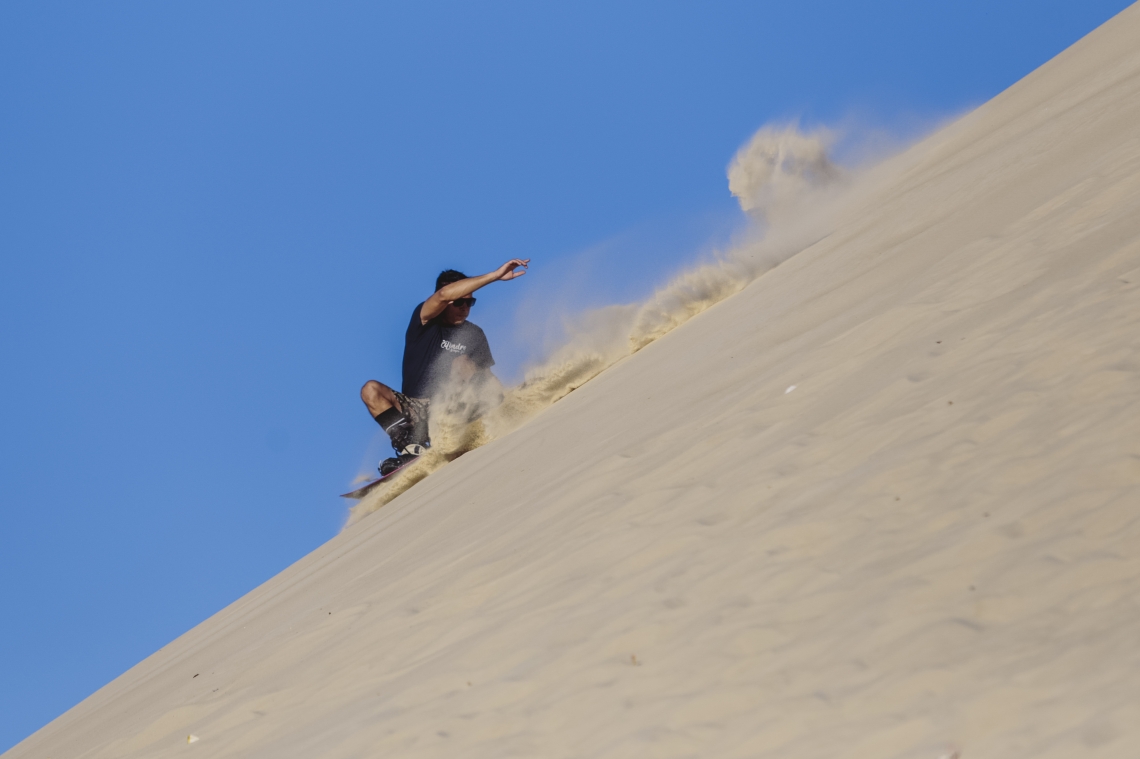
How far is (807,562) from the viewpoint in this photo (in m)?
2.56

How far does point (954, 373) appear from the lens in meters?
3.26

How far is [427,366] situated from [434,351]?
0.12 metres

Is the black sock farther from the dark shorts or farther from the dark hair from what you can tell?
the dark hair

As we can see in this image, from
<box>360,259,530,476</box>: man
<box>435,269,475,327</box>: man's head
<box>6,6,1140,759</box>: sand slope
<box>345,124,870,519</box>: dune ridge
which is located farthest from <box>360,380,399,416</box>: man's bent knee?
<box>6,6,1140,759</box>: sand slope

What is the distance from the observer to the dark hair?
7.22 m

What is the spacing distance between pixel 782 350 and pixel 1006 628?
8.46ft

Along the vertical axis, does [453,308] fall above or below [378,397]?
above

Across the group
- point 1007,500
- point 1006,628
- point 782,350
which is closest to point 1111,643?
point 1006,628

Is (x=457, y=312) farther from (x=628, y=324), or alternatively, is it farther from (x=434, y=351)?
(x=628, y=324)

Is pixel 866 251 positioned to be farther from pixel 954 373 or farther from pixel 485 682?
pixel 485 682

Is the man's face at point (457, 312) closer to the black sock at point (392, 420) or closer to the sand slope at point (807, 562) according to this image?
the black sock at point (392, 420)

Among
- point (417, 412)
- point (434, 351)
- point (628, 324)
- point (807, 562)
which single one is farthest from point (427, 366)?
point (807, 562)

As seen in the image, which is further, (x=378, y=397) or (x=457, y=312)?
(x=378, y=397)

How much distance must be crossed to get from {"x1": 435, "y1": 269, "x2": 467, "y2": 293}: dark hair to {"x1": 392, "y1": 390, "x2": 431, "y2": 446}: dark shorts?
0.85m
